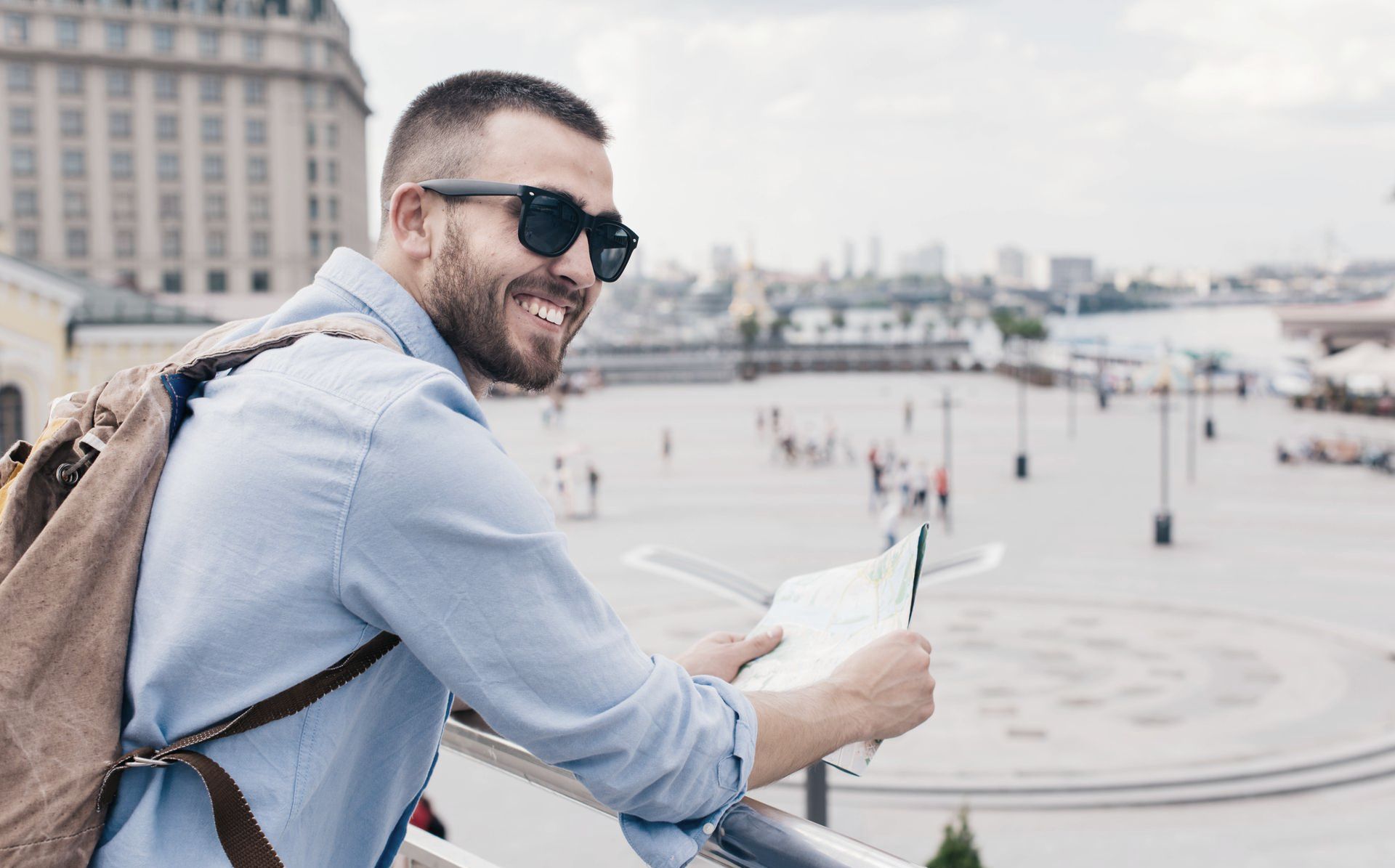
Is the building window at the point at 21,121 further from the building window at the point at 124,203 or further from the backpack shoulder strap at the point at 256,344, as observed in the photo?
the backpack shoulder strap at the point at 256,344

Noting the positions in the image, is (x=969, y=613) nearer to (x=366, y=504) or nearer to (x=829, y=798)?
(x=829, y=798)

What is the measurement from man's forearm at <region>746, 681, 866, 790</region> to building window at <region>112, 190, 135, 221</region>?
75823mm

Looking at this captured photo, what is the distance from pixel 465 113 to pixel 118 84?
251 feet

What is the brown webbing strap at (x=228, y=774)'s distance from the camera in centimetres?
141

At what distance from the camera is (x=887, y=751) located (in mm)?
13586

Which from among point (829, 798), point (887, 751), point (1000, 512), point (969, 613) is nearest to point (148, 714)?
point (829, 798)

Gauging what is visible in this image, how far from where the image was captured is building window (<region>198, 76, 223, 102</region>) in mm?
68562

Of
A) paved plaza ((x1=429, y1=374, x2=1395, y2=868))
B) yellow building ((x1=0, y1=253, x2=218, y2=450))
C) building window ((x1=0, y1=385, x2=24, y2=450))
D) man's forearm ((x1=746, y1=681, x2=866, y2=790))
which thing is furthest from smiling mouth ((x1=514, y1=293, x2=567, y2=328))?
building window ((x1=0, y1=385, x2=24, y2=450))

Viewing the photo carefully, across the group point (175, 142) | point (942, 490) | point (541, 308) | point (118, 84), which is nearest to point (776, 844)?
point (541, 308)

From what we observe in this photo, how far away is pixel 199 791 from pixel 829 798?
11653 millimetres

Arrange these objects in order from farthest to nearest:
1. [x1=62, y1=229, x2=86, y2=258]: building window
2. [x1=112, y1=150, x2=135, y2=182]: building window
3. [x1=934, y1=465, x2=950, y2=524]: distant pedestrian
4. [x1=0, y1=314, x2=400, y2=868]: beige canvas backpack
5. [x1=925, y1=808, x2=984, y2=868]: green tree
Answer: [x1=112, y1=150, x2=135, y2=182]: building window, [x1=62, y1=229, x2=86, y2=258]: building window, [x1=934, y1=465, x2=950, y2=524]: distant pedestrian, [x1=925, y1=808, x2=984, y2=868]: green tree, [x1=0, y1=314, x2=400, y2=868]: beige canvas backpack

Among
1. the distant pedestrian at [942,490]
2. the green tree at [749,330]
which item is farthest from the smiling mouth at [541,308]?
the green tree at [749,330]

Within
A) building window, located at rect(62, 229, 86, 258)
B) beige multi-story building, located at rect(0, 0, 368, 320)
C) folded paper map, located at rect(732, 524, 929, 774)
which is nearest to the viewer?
folded paper map, located at rect(732, 524, 929, 774)

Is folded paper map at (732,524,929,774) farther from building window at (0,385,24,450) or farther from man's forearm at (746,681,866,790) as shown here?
building window at (0,385,24,450)
